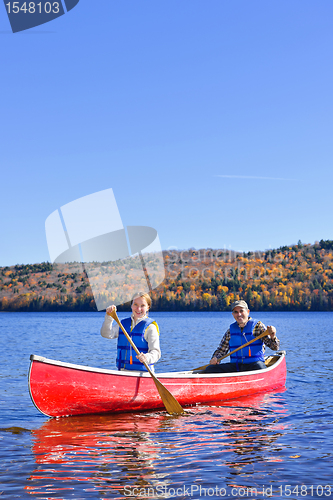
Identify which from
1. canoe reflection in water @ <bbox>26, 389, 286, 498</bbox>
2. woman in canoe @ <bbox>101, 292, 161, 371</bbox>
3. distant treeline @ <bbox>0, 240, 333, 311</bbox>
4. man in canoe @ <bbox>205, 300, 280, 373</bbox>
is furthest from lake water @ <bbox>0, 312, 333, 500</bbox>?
distant treeline @ <bbox>0, 240, 333, 311</bbox>

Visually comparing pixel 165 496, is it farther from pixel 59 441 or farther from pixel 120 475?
pixel 59 441

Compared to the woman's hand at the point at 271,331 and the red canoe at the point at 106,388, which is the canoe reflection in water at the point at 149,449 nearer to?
the red canoe at the point at 106,388

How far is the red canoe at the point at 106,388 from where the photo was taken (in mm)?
7137

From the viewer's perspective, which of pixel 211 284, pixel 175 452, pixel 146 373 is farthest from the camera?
pixel 211 284

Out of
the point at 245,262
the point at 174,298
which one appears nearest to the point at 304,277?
the point at 245,262

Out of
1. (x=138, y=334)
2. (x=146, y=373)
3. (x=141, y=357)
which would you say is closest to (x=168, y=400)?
(x=146, y=373)

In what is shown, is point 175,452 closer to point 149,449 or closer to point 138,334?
point 149,449

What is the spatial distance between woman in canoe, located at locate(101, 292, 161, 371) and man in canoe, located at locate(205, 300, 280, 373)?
2.23 m

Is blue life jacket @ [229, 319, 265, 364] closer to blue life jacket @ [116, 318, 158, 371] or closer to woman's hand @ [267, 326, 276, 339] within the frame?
woman's hand @ [267, 326, 276, 339]

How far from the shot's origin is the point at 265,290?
114562 millimetres

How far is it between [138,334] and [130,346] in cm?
31

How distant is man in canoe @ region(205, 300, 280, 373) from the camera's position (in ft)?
30.8

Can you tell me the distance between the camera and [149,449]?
6.14 metres

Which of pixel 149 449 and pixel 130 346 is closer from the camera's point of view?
pixel 149 449
